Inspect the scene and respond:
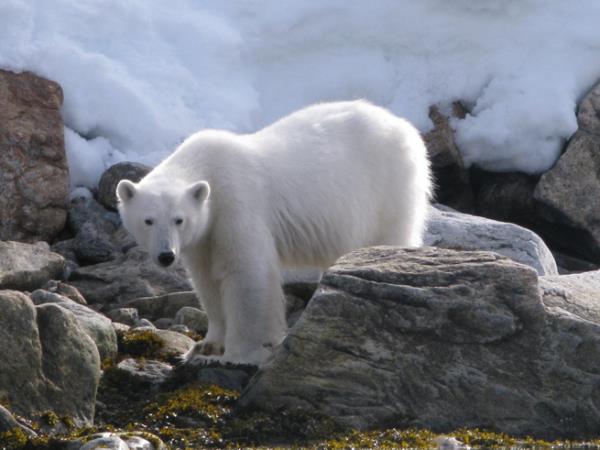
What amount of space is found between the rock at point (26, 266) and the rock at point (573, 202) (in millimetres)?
5330

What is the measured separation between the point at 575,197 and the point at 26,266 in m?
5.95

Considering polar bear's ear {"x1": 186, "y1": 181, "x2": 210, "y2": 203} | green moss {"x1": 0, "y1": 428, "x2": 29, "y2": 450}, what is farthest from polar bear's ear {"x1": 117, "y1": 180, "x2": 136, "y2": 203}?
green moss {"x1": 0, "y1": 428, "x2": 29, "y2": 450}

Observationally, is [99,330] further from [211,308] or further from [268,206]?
[268,206]

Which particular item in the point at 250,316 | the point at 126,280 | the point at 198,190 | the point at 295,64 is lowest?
the point at 126,280

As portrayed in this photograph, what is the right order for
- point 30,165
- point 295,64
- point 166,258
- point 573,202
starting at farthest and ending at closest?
point 295,64, point 573,202, point 30,165, point 166,258

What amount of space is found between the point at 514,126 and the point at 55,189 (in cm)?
515

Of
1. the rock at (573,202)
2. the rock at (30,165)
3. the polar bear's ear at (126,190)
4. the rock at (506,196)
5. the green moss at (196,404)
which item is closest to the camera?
the green moss at (196,404)

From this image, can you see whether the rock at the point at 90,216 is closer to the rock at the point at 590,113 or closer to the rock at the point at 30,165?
the rock at the point at 30,165

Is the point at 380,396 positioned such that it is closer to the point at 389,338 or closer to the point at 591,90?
the point at 389,338

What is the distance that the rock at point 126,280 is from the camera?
434 inches

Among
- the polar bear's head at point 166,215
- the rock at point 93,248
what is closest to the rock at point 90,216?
the rock at point 93,248

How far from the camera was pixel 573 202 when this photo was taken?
13.3 m

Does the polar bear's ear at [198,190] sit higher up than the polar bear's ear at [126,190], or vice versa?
the polar bear's ear at [198,190]

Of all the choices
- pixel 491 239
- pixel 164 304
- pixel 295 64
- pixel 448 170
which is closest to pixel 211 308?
pixel 164 304
